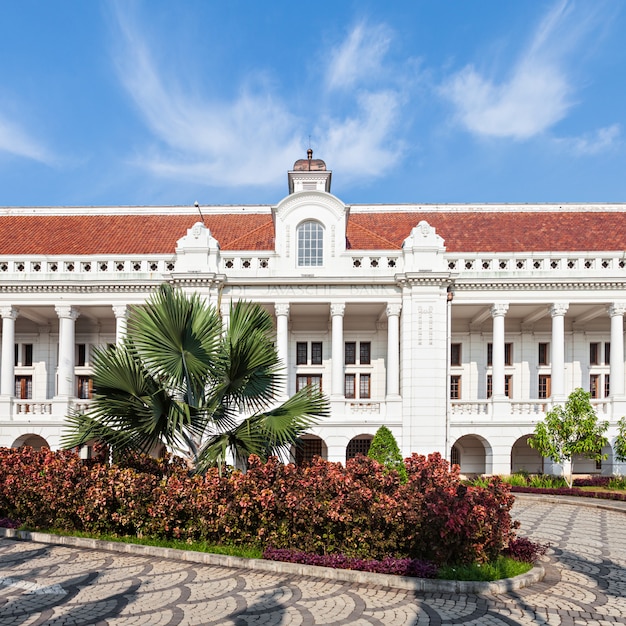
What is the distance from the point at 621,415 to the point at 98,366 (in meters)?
25.0

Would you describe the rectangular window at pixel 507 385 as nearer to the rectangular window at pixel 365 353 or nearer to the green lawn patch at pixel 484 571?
the rectangular window at pixel 365 353

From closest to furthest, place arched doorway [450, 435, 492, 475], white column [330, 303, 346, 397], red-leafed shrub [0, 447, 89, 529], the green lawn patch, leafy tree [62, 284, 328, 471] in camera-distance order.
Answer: the green lawn patch → leafy tree [62, 284, 328, 471] → red-leafed shrub [0, 447, 89, 529] → white column [330, 303, 346, 397] → arched doorway [450, 435, 492, 475]

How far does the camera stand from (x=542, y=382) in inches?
1315

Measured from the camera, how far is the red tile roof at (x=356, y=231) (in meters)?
33.3

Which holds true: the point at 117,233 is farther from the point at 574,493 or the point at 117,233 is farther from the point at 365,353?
the point at 574,493

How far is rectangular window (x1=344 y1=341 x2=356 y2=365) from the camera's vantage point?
33094 millimetres

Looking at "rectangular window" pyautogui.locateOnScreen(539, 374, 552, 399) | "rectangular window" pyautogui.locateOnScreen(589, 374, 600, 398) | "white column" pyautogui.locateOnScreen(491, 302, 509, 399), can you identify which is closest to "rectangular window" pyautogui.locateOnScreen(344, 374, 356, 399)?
"white column" pyautogui.locateOnScreen(491, 302, 509, 399)

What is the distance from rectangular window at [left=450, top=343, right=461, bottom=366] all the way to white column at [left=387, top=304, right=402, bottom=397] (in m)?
5.20

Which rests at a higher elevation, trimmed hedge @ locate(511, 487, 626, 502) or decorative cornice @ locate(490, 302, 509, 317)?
decorative cornice @ locate(490, 302, 509, 317)

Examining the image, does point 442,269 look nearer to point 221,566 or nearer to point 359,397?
point 359,397

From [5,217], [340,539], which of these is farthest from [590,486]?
[5,217]

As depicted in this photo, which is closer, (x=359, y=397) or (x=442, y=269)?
(x=442, y=269)

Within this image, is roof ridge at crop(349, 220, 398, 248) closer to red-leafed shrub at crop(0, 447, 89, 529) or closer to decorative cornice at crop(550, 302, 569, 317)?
decorative cornice at crop(550, 302, 569, 317)

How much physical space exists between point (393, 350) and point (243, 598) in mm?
20644
